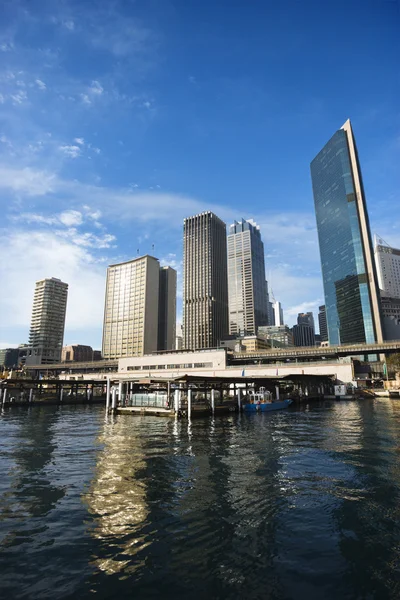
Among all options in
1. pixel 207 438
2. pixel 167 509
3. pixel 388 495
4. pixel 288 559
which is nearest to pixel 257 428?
pixel 207 438

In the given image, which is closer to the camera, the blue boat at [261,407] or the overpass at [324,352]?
the blue boat at [261,407]

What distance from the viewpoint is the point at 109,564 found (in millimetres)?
10531

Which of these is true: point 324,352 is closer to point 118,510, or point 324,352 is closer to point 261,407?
point 261,407

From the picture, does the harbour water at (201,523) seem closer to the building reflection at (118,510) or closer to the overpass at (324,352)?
the building reflection at (118,510)

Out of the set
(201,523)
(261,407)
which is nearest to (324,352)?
(261,407)

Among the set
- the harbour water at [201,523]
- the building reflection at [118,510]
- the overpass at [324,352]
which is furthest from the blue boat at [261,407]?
the overpass at [324,352]

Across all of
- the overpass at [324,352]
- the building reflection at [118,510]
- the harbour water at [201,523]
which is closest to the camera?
the harbour water at [201,523]

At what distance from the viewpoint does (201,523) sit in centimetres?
1350

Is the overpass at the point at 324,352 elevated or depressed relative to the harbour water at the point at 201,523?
elevated

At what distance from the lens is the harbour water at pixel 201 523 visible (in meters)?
9.50

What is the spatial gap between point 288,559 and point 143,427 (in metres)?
34.6

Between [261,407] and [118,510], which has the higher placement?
[261,407]

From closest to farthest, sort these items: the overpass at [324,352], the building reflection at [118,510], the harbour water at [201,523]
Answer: the harbour water at [201,523] → the building reflection at [118,510] → the overpass at [324,352]

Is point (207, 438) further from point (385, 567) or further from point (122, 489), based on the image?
point (385, 567)
